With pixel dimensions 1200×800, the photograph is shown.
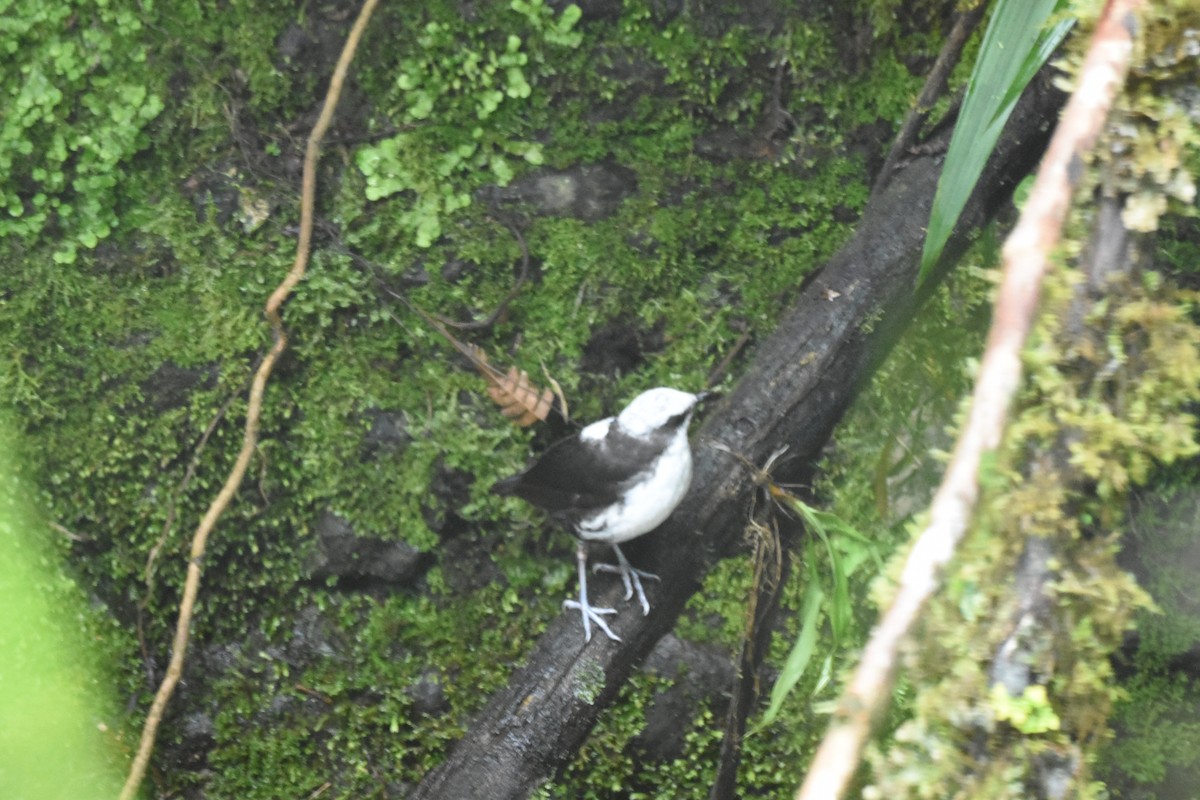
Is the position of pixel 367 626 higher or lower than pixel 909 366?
lower

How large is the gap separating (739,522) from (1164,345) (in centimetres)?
120

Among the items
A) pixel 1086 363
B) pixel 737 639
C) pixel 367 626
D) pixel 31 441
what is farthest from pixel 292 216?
pixel 1086 363

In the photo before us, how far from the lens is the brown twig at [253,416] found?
2.69 meters

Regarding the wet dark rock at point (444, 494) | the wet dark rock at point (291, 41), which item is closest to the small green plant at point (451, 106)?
the wet dark rock at point (291, 41)

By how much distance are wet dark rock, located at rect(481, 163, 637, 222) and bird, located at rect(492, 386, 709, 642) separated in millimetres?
830

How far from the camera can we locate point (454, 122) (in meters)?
3.05

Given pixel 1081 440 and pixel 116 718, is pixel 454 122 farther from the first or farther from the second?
pixel 1081 440

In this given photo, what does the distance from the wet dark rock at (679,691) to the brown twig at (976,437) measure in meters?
1.97

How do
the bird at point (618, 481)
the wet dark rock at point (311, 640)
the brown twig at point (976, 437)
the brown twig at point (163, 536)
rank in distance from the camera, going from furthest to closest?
the wet dark rock at point (311, 640), the brown twig at point (163, 536), the bird at point (618, 481), the brown twig at point (976, 437)

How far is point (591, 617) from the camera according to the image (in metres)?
2.18

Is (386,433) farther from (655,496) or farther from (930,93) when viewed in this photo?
(930,93)

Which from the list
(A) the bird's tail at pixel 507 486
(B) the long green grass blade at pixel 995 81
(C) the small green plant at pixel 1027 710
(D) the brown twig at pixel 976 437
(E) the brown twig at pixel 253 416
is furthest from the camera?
(E) the brown twig at pixel 253 416

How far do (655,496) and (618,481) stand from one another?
157 mm

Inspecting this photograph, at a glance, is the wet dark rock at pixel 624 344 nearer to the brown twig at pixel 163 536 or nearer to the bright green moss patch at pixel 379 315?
the bright green moss patch at pixel 379 315
